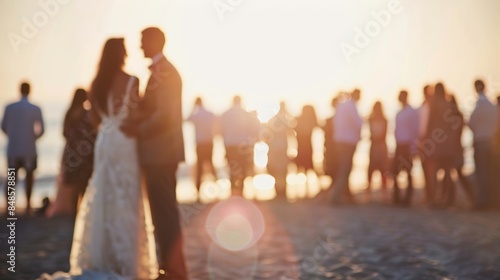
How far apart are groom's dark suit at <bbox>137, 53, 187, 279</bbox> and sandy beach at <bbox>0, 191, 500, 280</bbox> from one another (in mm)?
885

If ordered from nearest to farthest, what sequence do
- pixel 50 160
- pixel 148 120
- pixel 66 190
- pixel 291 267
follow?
1. pixel 148 120
2. pixel 291 267
3. pixel 66 190
4. pixel 50 160

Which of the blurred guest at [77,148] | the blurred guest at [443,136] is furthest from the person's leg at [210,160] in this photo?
the blurred guest at [77,148]

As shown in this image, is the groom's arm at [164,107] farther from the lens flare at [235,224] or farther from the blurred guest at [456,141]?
the blurred guest at [456,141]

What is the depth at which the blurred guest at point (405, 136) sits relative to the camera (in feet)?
48.4

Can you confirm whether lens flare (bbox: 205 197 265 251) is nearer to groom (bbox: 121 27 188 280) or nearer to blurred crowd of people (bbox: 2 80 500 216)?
blurred crowd of people (bbox: 2 80 500 216)

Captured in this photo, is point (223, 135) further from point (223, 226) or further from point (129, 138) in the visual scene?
point (129, 138)

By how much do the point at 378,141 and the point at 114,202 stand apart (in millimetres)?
9429

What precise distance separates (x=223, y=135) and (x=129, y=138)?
364 inches

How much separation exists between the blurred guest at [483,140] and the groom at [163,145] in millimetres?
8114

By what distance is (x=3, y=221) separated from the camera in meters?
14.4

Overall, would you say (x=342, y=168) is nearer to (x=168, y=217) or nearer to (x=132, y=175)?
(x=132, y=175)

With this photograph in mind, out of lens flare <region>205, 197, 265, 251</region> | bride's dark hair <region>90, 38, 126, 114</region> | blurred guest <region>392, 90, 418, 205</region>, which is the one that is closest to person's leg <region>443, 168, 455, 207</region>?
blurred guest <region>392, 90, 418, 205</region>

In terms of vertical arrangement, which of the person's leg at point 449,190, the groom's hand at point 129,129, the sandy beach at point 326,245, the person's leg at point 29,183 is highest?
the groom's hand at point 129,129

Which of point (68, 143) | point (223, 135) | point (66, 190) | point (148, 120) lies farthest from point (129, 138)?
point (223, 135)
